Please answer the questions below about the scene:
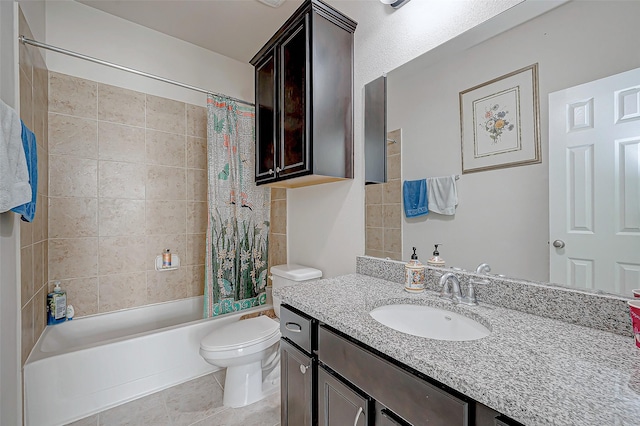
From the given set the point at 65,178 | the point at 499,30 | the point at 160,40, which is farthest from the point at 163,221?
the point at 499,30

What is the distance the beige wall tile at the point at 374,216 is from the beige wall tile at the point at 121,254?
6.27ft

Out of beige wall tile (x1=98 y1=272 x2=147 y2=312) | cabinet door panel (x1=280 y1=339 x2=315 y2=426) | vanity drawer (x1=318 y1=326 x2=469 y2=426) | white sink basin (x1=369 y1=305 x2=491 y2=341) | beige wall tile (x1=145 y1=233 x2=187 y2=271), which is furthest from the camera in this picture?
beige wall tile (x1=145 y1=233 x2=187 y2=271)

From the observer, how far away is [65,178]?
6.42 ft

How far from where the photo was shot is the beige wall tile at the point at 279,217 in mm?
2428

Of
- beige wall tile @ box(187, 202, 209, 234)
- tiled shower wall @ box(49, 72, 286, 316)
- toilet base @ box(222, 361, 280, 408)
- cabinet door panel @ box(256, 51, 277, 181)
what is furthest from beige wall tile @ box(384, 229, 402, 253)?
tiled shower wall @ box(49, 72, 286, 316)

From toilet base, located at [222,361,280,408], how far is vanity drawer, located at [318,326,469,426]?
0.99m

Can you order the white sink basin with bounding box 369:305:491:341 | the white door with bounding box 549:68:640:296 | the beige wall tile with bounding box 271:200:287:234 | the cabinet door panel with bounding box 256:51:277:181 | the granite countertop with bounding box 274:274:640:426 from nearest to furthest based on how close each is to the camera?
the granite countertop with bounding box 274:274:640:426, the white door with bounding box 549:68:640:296, the white sink basin with bounding box 369:305:491:341, the cabinet door panel with bounding box 256:51:277:181, the beige wall tile with bounding box 271:200:287:234

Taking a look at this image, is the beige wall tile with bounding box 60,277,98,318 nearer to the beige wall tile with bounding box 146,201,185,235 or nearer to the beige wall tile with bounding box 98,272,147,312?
the beige wall tile with bounding box 98,272,147,312

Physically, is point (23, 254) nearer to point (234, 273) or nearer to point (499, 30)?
point (234, 273)

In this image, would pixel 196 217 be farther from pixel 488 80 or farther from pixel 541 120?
pixel 541 120

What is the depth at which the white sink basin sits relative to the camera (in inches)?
36.4

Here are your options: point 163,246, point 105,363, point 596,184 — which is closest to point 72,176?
point 163,246

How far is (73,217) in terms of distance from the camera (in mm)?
1979

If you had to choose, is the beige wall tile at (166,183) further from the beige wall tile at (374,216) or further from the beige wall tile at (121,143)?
the beige wall tile at (374,216)
